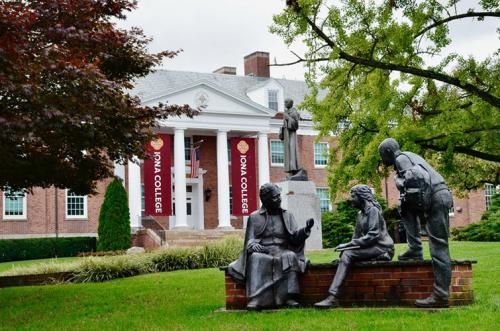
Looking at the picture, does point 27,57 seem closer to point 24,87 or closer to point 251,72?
point 24,87

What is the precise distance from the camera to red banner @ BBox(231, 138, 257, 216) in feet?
130

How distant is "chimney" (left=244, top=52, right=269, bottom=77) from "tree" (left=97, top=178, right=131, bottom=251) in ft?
63.5

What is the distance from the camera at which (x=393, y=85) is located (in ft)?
58.6

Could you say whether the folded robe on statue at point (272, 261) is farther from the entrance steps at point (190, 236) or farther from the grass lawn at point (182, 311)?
the entrance steps at point (190, 236)

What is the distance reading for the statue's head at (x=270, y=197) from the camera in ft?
32.4

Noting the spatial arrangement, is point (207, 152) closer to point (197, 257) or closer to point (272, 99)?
point (272, 99)

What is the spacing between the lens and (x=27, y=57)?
34.6ft

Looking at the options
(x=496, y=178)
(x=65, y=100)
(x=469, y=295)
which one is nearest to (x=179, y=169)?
(x=496, y=178)

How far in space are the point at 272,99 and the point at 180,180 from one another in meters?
10.8

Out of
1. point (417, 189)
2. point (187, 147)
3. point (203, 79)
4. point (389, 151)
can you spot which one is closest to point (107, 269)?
point (389, 151)

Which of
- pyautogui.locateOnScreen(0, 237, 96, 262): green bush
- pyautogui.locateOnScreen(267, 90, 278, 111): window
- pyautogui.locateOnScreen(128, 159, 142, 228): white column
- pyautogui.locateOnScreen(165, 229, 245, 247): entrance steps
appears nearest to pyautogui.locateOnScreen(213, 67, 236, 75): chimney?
pyautogui.locateOnScreen(267, 90, 278, 111): window

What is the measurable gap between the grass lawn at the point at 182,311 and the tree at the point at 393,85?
290 centimetres

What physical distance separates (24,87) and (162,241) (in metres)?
26.1

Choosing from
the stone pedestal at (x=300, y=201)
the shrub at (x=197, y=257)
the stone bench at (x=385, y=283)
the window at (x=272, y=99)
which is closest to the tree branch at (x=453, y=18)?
the stone bench at (x=385, y=283)
